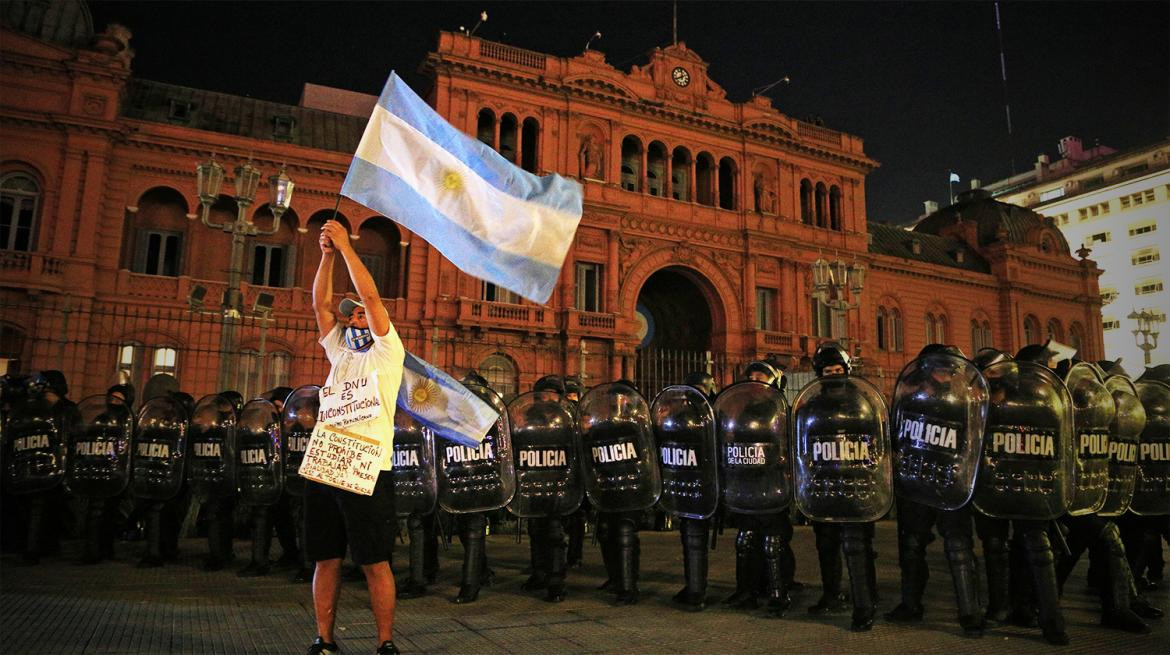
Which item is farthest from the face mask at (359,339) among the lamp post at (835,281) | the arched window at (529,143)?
the arched window at (529,143)

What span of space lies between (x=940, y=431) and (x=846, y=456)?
2.29 ft

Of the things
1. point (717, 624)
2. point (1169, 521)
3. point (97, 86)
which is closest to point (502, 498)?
point (717, 624)

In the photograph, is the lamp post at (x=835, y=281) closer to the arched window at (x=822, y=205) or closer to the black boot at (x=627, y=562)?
the black boot at (x=627, y=562)

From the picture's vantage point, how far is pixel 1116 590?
568cm

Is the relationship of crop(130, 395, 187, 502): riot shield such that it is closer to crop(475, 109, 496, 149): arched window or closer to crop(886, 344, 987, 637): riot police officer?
crop(886, 344, 987, 637): riot police officer

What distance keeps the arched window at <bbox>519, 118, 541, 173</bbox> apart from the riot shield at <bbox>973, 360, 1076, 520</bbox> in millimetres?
21886

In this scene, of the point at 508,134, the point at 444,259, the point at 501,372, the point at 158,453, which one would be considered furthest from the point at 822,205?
the point at 158,453

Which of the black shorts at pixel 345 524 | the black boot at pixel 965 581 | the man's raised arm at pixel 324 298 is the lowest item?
the black boot at pixel 965 581

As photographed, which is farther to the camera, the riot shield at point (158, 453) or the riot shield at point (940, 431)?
the riot shield at point (158, 453)

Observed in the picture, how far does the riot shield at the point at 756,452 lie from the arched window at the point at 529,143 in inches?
819

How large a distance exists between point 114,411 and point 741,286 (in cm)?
2300

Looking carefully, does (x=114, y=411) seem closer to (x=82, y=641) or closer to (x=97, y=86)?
(x=82, y=641)

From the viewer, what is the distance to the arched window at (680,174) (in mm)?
28500

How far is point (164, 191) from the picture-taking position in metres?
22.4
